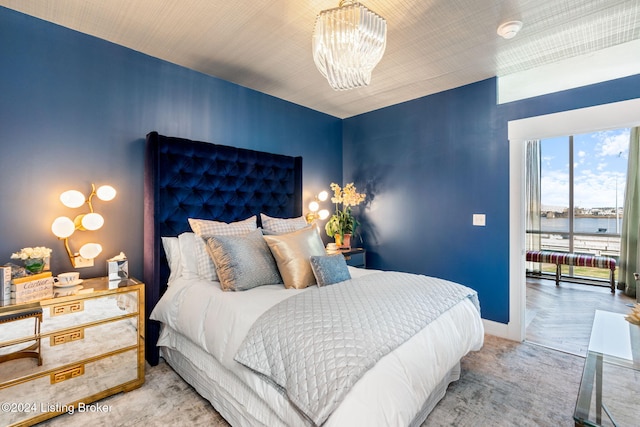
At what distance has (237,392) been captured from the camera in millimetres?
1666

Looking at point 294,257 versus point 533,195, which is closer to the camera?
point 294,257

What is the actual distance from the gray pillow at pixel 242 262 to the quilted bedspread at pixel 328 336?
503 mm

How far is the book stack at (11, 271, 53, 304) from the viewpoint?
1758 millimetres

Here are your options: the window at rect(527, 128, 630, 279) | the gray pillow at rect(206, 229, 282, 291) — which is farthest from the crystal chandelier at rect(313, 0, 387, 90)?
the window at rect(527, 128, 630, 279)

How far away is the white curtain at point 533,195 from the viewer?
5.58m

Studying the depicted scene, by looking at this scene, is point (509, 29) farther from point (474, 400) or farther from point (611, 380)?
point (474, 400)

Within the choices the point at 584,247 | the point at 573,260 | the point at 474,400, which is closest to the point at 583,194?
the point at 584,247

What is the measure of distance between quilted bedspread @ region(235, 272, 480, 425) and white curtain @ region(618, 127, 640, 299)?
4.64 meters

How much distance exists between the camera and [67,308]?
1.84 meters

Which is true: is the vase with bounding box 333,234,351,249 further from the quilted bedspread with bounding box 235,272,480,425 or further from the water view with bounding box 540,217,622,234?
the water view with bounding box 540,217,622,234

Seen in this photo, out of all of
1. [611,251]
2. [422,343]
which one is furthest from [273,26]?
[611,251]

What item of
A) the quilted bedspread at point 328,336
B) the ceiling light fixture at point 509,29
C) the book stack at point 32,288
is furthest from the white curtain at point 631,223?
the book stack at point 32,288

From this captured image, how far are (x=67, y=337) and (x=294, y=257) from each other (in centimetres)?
154

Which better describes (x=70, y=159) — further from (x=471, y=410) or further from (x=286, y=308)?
(x=471, y=410)
